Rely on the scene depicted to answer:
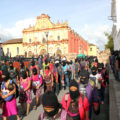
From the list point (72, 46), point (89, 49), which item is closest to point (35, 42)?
point (72, 46)

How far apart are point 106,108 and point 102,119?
1126 millimetres

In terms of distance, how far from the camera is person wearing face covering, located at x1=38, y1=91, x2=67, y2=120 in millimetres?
2283

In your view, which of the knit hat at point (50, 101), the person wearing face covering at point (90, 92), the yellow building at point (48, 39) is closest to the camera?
the knit hat at point (50, 101)

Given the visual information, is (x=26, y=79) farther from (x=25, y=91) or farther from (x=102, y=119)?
(x=102, y=119)

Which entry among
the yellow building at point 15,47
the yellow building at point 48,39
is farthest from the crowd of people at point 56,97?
the yellow building at point 15,47

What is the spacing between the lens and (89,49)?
75625mm

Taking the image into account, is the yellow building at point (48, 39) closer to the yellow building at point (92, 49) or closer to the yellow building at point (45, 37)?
the yellow building at point (45, 37)

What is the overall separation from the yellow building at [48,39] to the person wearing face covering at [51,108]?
42.8 m

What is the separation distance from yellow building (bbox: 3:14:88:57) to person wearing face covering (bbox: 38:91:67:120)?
4280 cm

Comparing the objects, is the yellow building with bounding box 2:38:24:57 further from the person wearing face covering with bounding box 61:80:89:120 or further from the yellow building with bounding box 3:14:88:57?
the person wearing face covering with bounding box 61:80:89:120

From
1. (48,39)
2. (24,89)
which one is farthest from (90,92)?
(48,39)

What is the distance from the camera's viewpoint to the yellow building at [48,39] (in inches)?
1819

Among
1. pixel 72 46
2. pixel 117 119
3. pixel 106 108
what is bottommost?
pixel 106 108

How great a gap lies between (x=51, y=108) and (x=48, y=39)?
46676 mm
